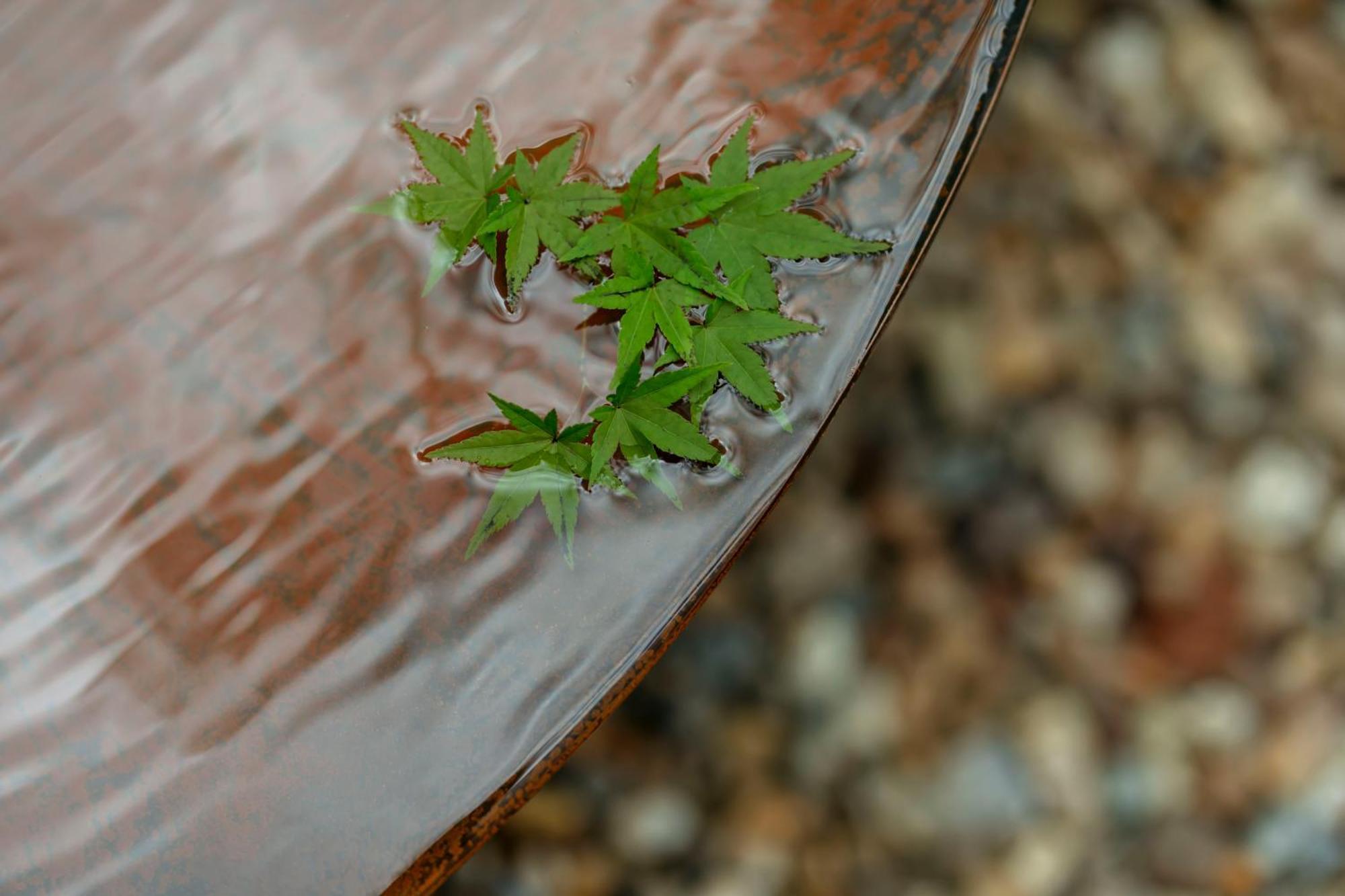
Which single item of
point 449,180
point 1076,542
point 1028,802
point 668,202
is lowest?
point 1028,802

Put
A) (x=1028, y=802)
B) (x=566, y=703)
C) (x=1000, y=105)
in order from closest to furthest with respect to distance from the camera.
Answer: (x=566, y=703) → (x=1028, y=802) → (x=1000, y=105)

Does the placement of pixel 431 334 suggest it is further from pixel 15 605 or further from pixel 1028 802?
pixel 1028 802

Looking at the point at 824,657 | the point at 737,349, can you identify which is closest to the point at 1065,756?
the point at 824,657

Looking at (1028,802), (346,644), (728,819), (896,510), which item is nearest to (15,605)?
(346,644)

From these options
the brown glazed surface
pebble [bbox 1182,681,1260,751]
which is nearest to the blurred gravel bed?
pebble [bbox 1182,681,1260,751]

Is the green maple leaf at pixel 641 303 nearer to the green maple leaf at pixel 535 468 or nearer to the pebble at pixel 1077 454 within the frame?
the green maple leaf at pixel 535 468

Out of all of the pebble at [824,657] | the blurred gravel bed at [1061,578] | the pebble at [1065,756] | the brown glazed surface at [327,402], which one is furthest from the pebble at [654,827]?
the brown glazed surface at [327,402]

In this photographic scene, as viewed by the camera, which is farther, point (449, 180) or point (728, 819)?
point (728, 819)
